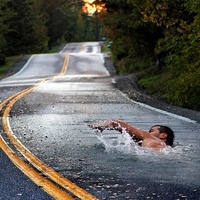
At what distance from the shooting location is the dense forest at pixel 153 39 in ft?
53.5

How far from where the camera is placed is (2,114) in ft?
43.7

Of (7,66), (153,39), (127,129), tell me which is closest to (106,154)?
(127,129)

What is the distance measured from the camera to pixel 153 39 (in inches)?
1232

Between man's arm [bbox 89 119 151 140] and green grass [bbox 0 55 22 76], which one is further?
green grass [bbox 0 55 22 76]

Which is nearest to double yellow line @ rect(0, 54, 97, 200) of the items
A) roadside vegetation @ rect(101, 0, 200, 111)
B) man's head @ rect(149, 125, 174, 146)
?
man's head @ rect(149, 125, 174, 146)

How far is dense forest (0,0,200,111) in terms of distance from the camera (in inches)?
642

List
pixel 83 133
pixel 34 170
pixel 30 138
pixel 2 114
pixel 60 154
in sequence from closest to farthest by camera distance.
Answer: pixel 34 170
pixel 60 154
pixel 30 138
pixel 83 133
pixel 2 114

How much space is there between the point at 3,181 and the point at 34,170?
63cm

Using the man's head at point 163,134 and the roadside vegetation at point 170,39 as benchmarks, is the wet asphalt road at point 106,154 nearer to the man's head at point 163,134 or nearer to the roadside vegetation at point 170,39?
the man's head at point 163,134

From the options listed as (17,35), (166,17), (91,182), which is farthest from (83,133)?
(17,35)

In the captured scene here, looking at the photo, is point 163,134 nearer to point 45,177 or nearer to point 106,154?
point 106,154

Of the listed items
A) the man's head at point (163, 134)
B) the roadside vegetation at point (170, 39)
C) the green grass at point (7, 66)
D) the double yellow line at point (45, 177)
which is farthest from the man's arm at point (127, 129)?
the green grass at point (7, 66)

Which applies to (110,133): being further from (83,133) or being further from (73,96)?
(73,96)

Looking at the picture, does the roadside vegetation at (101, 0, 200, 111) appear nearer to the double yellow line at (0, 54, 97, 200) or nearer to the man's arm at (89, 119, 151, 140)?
the man's arm at (89, 119, 151, 140)
